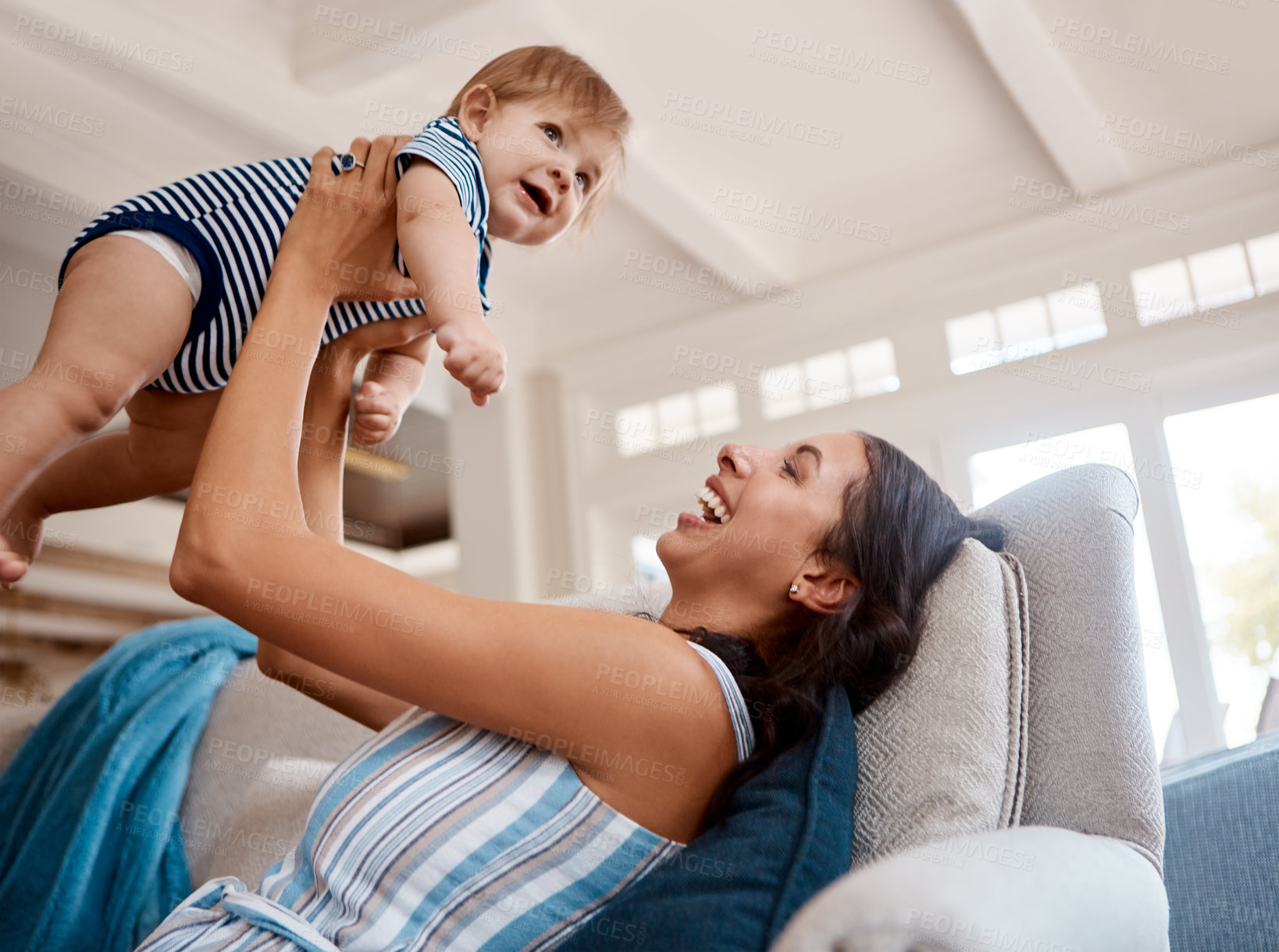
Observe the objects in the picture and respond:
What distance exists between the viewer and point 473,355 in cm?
99

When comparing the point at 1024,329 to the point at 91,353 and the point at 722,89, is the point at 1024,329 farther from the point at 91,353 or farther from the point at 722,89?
the point at 91,353

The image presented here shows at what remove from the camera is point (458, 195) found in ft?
3.97

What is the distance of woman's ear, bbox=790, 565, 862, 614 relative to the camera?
122 centimetres

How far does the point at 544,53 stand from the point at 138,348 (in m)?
0.89

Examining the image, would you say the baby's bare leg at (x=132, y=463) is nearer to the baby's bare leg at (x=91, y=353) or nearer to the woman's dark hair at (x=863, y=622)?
the baby's bare leg at (x=91, y=353)

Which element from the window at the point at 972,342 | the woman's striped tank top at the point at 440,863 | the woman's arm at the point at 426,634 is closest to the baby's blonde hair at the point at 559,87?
the woman's arm at the point at 426,634

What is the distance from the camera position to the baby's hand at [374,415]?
129 centimetres

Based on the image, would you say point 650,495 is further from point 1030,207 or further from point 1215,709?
point 1215,709

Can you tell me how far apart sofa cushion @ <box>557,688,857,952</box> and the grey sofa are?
6 centimetres

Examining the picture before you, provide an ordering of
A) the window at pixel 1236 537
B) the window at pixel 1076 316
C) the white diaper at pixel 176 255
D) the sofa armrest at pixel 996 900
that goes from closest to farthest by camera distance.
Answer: the sofa armrest at pixel 996 900
the white diaper at pixel 176 255
the window at pixel 1236 537
the window at pixel 1076 316

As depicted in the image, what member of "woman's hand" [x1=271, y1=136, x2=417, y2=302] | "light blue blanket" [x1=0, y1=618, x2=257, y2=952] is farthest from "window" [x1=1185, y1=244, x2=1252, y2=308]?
"light blue blanket" [x1=0, y1=618, x2=257, y2=952]

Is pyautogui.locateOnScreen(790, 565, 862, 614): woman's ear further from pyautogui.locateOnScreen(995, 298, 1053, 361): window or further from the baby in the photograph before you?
pyautogui.locateOnScreen(995, 298, 1053, 361): window

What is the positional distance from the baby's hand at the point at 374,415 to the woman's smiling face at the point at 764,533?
39 cm

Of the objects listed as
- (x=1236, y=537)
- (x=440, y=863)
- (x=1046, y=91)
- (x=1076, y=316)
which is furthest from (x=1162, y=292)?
(x=440, y=863)
